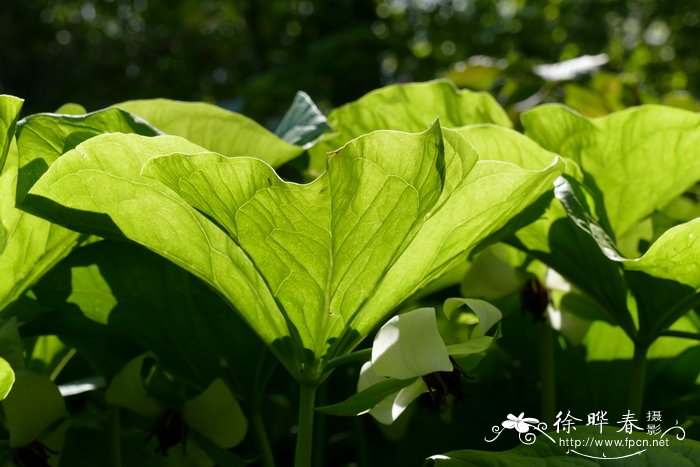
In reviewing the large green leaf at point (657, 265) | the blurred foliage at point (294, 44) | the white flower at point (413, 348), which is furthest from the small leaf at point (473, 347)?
the blurred foliage at point (294, 44)

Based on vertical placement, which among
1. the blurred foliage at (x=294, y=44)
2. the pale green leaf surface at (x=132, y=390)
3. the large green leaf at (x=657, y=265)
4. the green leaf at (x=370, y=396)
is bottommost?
the green leaf at (x=370, y=396)

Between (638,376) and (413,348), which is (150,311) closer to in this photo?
(413,348)

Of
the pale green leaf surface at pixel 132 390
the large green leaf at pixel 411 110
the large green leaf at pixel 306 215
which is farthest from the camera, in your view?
the large green leaf at pixel 411 110

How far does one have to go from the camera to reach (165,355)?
54 centimetres

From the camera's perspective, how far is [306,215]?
399 millimetres

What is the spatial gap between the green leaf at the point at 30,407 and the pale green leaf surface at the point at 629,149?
0.37 meters

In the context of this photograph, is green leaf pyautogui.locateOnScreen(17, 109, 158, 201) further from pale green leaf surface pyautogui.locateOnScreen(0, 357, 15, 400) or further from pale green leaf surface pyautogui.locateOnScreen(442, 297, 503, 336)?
pale green leaf surface pyautogui.locateOnScreen(442, 297, 503, 336)

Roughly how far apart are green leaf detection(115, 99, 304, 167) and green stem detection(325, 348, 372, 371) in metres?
0.17

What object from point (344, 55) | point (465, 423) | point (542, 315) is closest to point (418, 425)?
point (465, 423)

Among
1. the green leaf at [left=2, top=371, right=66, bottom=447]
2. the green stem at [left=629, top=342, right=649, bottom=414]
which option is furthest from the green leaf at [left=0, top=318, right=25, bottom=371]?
the green stem at [left=629, top=342, right=649, bottom=414]

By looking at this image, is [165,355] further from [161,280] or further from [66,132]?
[66,132]

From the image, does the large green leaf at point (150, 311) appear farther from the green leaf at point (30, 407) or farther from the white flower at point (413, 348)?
the white flower at point (413, 348)

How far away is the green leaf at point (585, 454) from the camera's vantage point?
1.31 ft

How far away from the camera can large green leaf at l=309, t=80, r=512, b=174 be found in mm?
619
